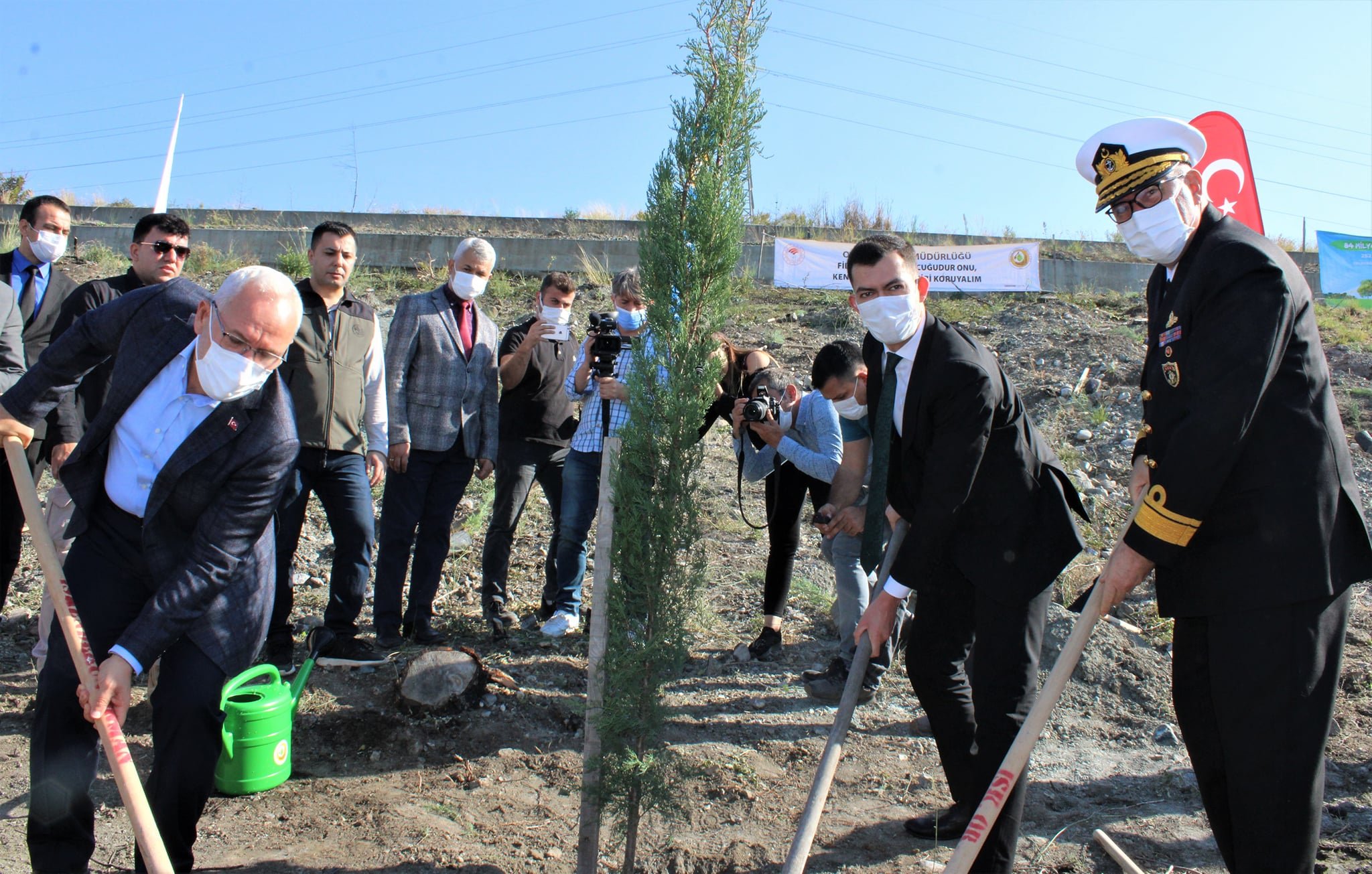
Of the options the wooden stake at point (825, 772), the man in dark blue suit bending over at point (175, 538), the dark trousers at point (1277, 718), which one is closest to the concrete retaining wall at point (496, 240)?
the wooden stake at point (825, 772)

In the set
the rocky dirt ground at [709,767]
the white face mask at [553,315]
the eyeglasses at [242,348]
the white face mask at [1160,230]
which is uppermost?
the white face mask at [1160,230]

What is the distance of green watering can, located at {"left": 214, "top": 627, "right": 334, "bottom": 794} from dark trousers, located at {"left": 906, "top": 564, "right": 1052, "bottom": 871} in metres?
2.43

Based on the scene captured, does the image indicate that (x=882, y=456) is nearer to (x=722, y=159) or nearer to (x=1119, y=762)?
(x=722, y=159)

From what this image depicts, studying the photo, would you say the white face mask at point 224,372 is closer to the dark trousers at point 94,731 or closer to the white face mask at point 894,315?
the dark trousers at point 94,731

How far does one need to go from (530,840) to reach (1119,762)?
2.64m

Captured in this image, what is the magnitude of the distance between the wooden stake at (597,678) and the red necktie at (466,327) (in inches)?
95.8

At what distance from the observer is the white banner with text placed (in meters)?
15.5

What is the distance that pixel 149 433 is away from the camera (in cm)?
281

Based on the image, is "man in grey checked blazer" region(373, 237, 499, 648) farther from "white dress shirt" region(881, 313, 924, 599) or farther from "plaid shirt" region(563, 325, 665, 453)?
"white dress shirt" region(881, 313, 924, 599)

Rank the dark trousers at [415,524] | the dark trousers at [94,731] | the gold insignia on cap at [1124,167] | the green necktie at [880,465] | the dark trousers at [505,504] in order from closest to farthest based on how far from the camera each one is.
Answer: the gold insignia on cap at [1124,167] → the dark trousers at [94,731] → the green necktie at [880,465] → the dark trousers at [415,524] → the dark trousers at [505,504]

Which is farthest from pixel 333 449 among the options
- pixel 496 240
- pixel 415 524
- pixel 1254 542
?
pixel 496 240

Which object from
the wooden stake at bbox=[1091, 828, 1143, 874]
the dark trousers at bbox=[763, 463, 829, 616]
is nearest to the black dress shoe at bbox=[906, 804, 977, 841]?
the wooden stake at bbox=[1091, 828, 1143, 874]

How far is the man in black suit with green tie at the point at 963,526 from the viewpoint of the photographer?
112 inches

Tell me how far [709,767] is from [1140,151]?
278 cm
